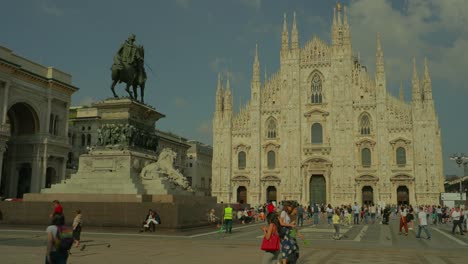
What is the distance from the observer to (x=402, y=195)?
50094 mm

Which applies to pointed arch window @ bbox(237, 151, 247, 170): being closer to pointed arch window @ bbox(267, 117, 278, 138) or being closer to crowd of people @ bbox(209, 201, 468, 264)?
pointed arch window @ bbox(267, 117, 278, 138)

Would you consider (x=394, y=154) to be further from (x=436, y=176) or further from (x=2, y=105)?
(x=2, y=105)

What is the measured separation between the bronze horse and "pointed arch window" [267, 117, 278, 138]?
3565 cm

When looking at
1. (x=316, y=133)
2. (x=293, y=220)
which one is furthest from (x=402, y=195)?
(x=293, y=220)

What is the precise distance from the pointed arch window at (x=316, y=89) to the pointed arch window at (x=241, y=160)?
11.0 metres

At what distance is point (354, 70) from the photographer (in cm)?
5362

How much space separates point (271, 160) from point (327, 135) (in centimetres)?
754

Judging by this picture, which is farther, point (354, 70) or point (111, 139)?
point (354, 70)

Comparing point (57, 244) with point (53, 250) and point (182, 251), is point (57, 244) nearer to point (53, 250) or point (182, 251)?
point (53, 250)

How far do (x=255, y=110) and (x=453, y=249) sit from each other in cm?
4106

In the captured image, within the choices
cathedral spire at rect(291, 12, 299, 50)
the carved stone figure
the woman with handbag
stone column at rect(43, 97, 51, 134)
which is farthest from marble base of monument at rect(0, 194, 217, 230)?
cathedral spire at rect(291, 12, 299, 50)

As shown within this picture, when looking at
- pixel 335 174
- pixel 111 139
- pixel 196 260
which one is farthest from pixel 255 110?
pixel 196 260

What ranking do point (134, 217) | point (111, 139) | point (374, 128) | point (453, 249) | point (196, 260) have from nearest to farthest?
point (196, 260) < point (453, 249) < point (134, 217) < point (111, 139) < point (374, 128)

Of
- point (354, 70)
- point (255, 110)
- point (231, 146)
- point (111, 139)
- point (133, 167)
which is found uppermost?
point (354, 70)
